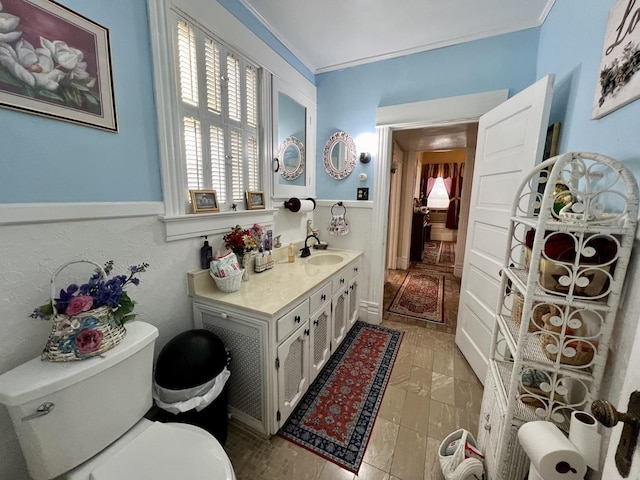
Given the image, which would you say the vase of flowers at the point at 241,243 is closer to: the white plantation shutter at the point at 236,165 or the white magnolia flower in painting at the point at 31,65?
the white plantation shutter at the point at 236,165

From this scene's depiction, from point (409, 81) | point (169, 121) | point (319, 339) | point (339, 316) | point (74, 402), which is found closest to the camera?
point (74, 402)

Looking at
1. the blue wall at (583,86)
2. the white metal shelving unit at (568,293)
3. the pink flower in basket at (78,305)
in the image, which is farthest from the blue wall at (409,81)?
the pink flower in basket at (78,305)

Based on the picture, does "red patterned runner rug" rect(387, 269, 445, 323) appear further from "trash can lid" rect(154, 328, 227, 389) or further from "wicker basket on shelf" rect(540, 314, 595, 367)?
"trash can lid" rect(154, 328, 227, 389)

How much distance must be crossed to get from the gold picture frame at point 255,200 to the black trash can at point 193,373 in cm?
94

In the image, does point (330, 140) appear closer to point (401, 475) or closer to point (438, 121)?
point (438, 121)

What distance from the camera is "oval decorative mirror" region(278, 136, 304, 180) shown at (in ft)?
7.30

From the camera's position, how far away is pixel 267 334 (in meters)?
1.26

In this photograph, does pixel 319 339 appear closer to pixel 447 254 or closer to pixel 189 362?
pixel 189 362

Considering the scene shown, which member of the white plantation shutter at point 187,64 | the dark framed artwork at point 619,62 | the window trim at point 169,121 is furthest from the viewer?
the white plantation shutter at point 187,64

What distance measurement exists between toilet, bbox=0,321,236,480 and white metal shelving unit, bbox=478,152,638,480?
1.09 metres

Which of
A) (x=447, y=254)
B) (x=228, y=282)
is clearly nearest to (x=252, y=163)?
(x=228, y=282)

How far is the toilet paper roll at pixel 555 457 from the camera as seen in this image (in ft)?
2.37

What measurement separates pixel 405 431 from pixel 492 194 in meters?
1.65

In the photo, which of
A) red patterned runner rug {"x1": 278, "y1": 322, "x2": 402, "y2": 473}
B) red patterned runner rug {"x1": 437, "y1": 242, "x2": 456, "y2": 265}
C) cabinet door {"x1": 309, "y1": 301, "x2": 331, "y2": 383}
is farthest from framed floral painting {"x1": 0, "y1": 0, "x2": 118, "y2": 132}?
red patterned runner rug {"x1": 437, "y1": 242, "x2": 456, "y2": 265}
